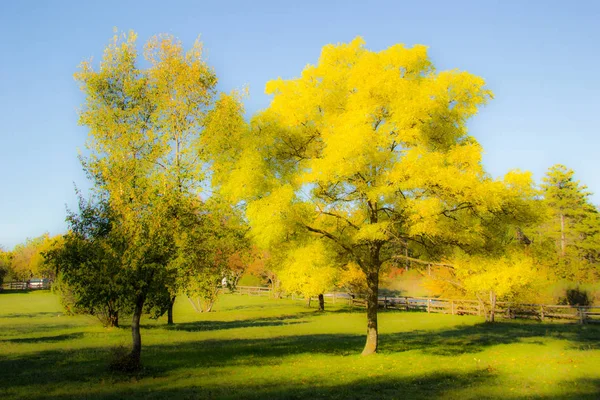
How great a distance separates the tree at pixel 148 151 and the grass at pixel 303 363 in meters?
2.87

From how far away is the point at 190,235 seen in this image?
1681cm

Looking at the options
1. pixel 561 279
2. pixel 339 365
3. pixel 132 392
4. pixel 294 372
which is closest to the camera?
pixel 132 392

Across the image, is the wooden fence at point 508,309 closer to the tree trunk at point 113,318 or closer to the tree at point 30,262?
the tree trunk at point 113,318

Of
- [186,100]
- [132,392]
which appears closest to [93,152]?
[186,100]

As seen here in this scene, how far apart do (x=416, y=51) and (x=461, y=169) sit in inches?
186

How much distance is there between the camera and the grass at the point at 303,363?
43.6 feet

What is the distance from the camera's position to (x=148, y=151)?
74.9ft

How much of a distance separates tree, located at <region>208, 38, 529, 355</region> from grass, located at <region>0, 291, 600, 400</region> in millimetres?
3689

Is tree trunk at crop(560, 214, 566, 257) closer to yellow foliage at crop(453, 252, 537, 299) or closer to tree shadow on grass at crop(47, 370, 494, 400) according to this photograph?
yellow foliage at crop(453, 252, 537, 299)

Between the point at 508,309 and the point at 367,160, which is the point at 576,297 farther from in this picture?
the point at 367,160

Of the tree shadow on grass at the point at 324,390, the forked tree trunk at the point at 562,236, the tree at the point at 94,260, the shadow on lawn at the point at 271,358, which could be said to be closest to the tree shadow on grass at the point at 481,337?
the shadow on lawn at the point at 271,358

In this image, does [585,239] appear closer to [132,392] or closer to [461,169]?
[461,169]

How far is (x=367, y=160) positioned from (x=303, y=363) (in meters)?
7.61

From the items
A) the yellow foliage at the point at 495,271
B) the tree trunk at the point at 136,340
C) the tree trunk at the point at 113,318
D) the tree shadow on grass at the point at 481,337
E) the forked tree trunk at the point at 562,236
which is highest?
the forked tree trunk at the point at 562,236
